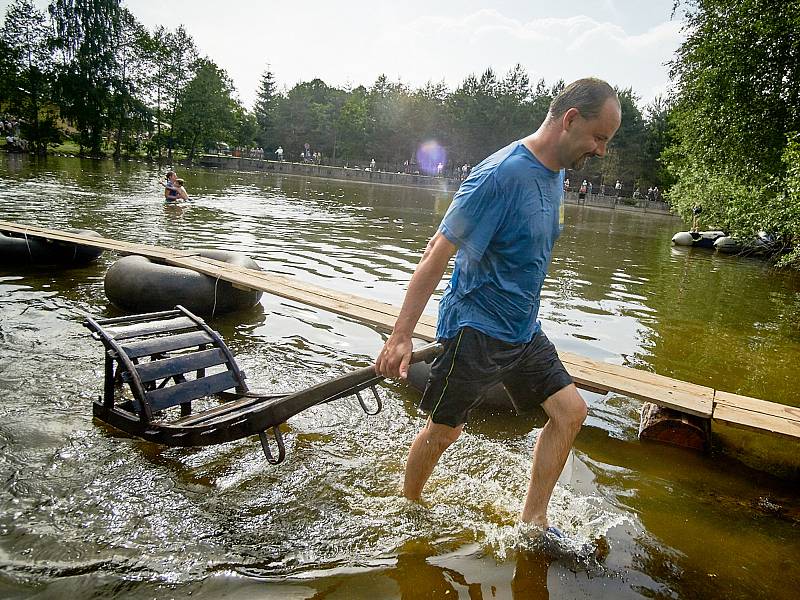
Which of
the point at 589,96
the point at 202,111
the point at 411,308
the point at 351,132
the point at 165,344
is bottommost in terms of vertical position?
the point at 165,344

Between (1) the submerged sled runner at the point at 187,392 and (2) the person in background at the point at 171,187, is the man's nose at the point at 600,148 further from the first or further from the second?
(2) the person in background at the point at 171,187

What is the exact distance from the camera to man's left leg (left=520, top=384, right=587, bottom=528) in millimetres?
2893

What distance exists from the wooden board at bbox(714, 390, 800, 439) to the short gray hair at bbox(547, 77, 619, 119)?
3.09 m

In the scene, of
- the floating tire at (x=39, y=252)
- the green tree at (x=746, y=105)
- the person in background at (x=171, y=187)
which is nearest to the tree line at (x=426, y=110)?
the green tree at (x=746, y=105)

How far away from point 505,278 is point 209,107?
67.6m

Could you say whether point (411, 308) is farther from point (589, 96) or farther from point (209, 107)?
point (209, 107)

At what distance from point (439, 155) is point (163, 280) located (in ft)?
246

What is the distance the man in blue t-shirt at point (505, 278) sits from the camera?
254 centimetres

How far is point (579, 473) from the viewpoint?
4258 millimetres

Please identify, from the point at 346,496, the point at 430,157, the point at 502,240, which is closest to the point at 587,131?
the point at 502,240

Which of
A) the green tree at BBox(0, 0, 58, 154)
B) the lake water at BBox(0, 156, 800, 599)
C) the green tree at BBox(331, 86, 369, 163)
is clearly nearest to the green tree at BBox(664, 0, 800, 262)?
the lake water at BBox(0, 156, 800, 599)

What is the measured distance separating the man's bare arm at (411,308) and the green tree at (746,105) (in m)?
13.4

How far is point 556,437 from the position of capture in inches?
115

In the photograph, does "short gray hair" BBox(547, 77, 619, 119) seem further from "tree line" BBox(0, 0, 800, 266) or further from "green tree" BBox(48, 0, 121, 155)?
"green tree" BBox(48, 0, 121, 155)
